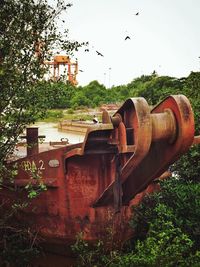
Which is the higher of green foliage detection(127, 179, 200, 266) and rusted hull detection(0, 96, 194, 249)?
rusted hull detection(0, 96, 194, 249)

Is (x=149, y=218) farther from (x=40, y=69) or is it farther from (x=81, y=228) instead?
(x=40, y=69)

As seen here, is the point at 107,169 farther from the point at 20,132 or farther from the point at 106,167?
the point at 20,132

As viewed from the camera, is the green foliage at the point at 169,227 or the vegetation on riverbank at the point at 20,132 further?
the vegetation on riverbank at the point at 20,132

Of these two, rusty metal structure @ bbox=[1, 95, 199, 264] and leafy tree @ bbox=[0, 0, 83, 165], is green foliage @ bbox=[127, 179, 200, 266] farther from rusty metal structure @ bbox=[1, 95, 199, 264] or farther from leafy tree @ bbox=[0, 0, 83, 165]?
leafy tree @ bbox=[0, 0, 83, 165]

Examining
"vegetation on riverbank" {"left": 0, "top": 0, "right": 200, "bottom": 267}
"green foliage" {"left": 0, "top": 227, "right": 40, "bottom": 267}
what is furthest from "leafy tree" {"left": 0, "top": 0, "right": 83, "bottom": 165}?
"green foliage" {"left": 0, "top": 227, "right": 40, "bottom": 267}

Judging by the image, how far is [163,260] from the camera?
5.12 m

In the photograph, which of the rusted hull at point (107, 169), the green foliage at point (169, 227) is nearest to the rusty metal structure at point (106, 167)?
the rusted hull at point (107, 169)

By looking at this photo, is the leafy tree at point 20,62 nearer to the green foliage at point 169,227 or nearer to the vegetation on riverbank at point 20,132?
the vegetation on riverbank at point 20,132

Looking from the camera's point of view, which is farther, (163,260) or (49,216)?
(49,216)

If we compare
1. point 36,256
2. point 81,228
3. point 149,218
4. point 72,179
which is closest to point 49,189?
point 72,179

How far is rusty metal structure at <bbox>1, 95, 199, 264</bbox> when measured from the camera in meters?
4.66

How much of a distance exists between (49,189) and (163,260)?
246cm

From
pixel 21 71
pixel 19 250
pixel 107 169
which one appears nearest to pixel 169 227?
pixel 107 169

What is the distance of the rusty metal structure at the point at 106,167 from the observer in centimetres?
466
